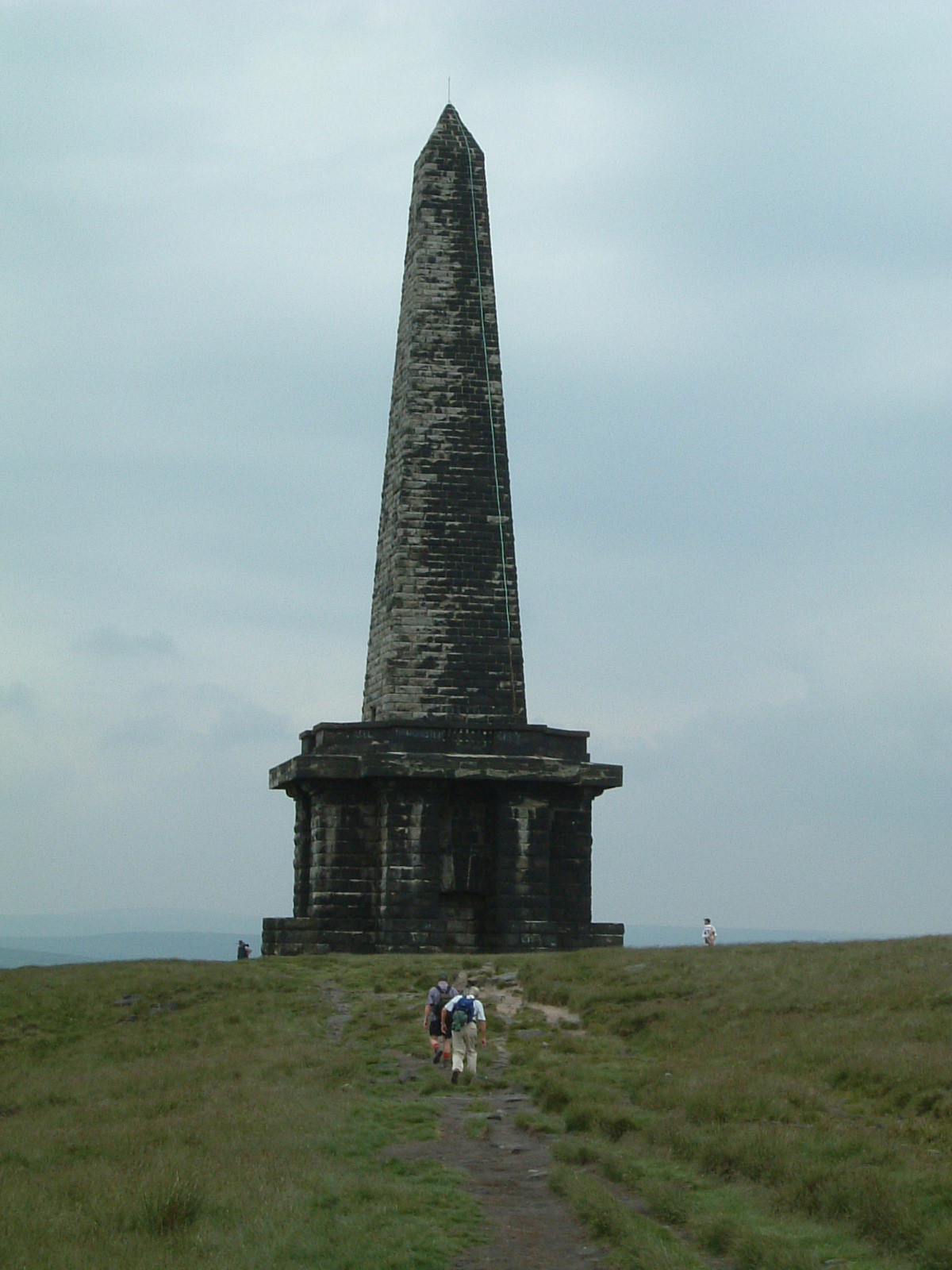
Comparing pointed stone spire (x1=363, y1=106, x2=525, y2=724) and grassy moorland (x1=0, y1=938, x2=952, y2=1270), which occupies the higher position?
pointed stone spire (x1=363, y1=106, x2=525, y2=724)

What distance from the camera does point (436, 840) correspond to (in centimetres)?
3356

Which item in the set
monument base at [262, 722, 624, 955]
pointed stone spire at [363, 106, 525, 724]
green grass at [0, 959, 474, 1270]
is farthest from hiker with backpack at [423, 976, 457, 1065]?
pointed stone spire at [363, 106, 525, 724]

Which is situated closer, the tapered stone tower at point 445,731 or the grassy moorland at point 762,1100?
the grassy moorland at point 762,1100

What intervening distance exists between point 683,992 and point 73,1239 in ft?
47.9

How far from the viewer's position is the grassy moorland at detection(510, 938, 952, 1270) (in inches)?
500

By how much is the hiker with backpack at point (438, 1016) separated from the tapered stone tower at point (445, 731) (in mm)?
10207

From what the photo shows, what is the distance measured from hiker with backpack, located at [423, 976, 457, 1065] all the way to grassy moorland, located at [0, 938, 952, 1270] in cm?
41

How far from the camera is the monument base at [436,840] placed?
109ft

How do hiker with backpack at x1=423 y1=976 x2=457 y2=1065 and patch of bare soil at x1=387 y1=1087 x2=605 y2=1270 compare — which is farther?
hiker with backpack at x1=423 y1=976 x2=457 y2=1065

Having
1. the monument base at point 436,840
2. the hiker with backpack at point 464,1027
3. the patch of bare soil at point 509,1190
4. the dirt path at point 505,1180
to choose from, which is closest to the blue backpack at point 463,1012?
the hiker with backpack at point 464,1027

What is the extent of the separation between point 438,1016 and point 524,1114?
13.7ft

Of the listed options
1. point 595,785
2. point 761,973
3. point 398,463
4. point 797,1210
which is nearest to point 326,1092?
point 797,1210

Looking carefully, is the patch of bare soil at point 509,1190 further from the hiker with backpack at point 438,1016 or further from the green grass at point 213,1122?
the hiker with backpack at point 438,1016

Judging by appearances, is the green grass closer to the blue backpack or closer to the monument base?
the blue backpack
